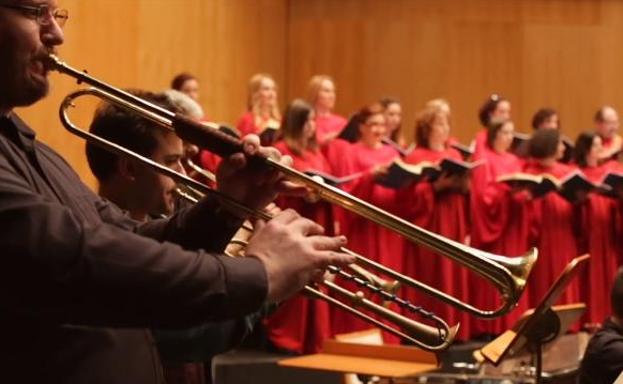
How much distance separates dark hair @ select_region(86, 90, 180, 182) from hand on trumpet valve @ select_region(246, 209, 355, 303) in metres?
1.08

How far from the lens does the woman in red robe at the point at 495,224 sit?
7090mm

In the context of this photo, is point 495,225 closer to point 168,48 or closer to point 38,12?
point 168,48

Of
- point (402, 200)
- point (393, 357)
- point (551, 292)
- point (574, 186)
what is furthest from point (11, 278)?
point (574, 186)

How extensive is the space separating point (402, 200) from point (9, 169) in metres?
5.43

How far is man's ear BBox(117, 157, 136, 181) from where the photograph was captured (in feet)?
8.90

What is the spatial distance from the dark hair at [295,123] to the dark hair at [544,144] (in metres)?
1.83

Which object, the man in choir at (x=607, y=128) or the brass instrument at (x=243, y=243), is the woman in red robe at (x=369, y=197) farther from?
the brass instrument at (x=243, y=243)

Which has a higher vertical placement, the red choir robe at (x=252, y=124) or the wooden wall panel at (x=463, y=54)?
the wooden wall panel at (x=463, y=54)

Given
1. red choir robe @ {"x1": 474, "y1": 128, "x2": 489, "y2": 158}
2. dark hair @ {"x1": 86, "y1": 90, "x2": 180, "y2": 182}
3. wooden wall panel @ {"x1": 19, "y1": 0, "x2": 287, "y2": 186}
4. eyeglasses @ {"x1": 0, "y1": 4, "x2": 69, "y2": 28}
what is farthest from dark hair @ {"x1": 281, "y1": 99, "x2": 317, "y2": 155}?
eyeglasses @ {"x1": 0, "y1": 4, "x2": 69, "y2": 28}

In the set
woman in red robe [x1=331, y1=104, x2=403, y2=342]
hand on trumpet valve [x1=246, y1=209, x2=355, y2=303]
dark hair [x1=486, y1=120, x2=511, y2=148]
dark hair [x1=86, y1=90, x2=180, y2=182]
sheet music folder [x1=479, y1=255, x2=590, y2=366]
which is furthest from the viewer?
dark hair [x1=486, y1=120, x2=511, y2=148]

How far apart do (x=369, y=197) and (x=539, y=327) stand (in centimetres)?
322

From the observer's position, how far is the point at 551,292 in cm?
337

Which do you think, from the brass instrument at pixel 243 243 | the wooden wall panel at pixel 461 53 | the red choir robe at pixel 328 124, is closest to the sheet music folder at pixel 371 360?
the brass instrument at pixel 243 243

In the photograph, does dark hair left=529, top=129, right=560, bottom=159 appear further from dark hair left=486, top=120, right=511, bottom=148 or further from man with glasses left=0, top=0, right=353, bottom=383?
man with glasses left=0, top=0, right=353, bottom=383
